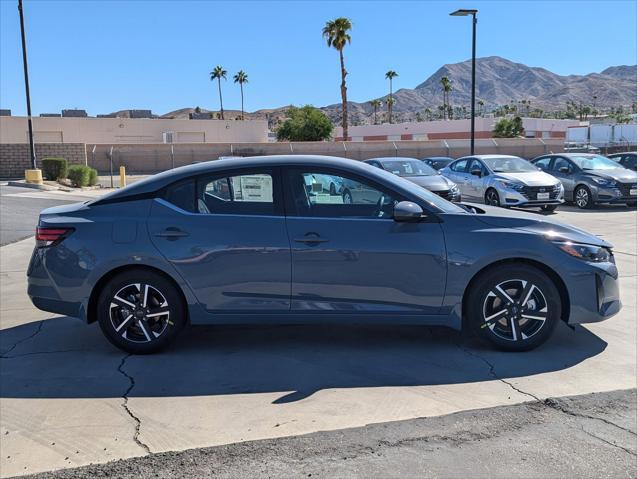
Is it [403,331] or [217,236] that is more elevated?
[217,236]

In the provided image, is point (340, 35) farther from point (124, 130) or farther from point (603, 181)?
point (603, 181)

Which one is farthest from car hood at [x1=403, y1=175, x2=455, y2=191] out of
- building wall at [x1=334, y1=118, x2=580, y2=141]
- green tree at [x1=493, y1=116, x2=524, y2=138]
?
building wall at [x1=334, y1=118, x2=580, y2=141]

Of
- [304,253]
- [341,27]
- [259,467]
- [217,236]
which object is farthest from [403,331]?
[341,27]

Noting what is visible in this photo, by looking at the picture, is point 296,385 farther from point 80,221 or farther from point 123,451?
point 80,221

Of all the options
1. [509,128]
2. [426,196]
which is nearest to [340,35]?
[509,128]

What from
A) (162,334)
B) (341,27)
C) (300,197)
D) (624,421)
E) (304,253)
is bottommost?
(624,421)

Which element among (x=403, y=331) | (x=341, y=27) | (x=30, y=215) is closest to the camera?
(x=403, y=331)

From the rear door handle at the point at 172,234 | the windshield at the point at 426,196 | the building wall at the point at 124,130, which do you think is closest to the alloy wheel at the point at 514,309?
Answer: the windshield at the point at 426,196

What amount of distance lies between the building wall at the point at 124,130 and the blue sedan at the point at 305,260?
48.0 meters

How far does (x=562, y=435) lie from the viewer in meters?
3.77

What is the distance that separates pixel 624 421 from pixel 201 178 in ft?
12.2

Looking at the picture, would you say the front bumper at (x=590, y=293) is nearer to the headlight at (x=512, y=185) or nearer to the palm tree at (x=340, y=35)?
the headlight at (x=512, y=185)

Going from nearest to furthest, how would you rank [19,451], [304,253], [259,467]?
[259,467] < [19,451] < [304,253]

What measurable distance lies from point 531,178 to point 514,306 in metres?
11.3
